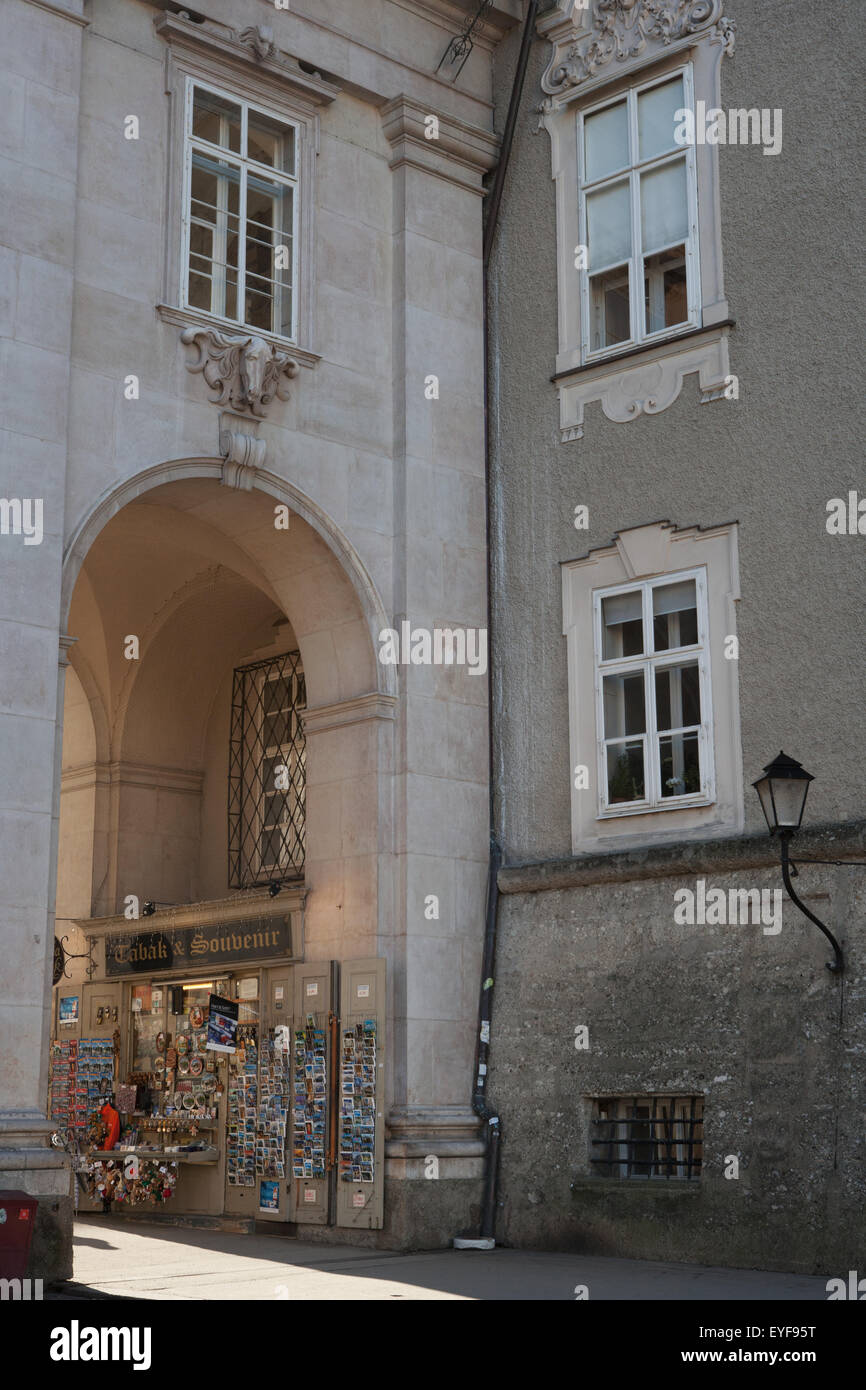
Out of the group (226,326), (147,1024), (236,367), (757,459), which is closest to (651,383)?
(757,459)

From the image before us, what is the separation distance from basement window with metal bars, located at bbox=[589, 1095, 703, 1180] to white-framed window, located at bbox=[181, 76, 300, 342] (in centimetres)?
726

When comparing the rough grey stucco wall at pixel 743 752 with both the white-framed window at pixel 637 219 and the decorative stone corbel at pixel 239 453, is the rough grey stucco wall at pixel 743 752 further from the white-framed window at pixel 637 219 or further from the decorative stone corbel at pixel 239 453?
the decorative stone corbel at pixel 239 453

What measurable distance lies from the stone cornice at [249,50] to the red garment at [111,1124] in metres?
10.2

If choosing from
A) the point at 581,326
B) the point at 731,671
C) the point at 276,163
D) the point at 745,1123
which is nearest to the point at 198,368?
the point at 276,163

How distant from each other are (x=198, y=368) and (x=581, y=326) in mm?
3714

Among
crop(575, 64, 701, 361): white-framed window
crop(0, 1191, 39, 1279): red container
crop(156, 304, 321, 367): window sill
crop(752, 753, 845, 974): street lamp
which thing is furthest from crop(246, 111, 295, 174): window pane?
crop(0, 1191, 39, 1279): red container

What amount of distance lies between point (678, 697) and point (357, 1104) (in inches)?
173

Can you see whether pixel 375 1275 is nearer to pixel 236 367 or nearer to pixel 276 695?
pixel 236 367

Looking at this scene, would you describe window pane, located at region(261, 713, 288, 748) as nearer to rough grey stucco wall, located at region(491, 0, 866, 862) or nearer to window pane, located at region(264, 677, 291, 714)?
window pane, located at region(264, 677, 291, 714)

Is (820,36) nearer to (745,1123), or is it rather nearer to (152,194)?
(152,194)

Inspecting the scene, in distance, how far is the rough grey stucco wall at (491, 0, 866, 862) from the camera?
520 inches

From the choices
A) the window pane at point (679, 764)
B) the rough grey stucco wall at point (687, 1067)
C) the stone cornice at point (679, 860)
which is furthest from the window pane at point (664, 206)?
the rough grey stucco wall at point (687, 1067)

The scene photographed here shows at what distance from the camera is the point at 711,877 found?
13.4 m

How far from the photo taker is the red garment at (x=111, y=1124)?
56.2 feet
